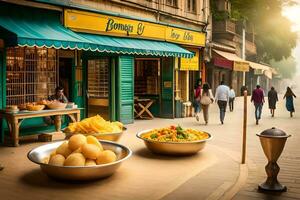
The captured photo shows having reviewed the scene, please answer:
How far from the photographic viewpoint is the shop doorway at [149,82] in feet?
57.8

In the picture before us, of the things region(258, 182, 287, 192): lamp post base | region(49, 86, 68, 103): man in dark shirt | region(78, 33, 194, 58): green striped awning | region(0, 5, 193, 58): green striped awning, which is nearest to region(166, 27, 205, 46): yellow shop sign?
region(78, 33, 194, 58): green striped awning

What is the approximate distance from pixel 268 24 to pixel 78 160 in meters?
37.0

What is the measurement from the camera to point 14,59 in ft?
35.0

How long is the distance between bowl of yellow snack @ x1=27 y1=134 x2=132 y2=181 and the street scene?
2 centimetres

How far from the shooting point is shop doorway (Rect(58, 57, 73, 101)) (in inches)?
506

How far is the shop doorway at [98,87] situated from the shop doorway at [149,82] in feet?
9.31

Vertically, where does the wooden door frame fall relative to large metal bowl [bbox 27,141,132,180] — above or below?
above

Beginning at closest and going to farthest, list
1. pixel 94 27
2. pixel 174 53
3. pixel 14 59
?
pixel 14 59
pixel 94 27
pixel 174 53

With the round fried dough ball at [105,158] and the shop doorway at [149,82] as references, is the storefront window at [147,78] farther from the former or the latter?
the round fried dough ball at [105,158]

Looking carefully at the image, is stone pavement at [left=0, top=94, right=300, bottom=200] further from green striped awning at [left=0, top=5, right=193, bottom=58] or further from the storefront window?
the storefront window

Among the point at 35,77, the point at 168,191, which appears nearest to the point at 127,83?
the point at 35,77

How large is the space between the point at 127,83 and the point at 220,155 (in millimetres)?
6700

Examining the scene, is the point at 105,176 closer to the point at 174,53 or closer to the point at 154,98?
the point at 174,53

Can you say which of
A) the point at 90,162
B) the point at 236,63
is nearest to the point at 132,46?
the point at 90,162
